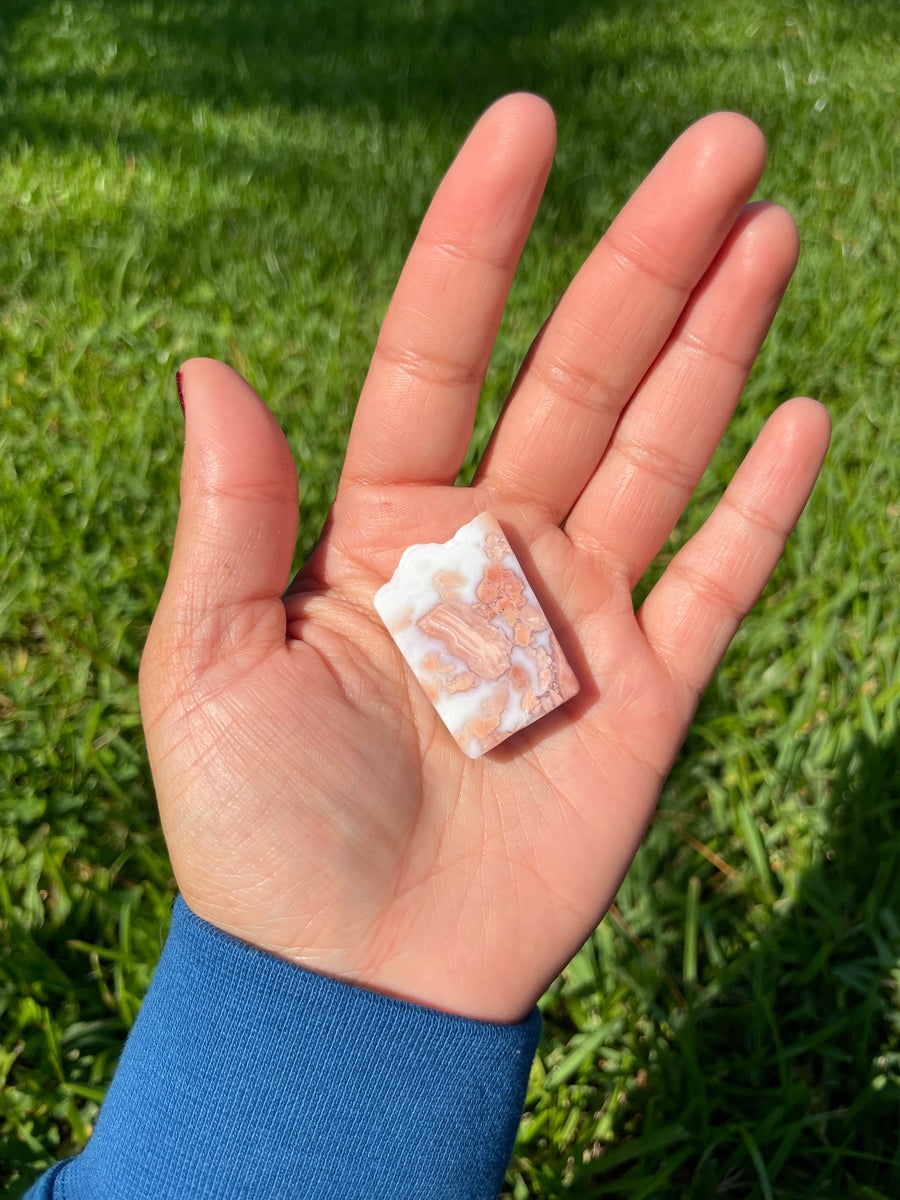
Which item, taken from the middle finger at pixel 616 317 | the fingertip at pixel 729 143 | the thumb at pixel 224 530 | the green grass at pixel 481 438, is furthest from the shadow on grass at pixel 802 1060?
the fingertip at pixel 729 143

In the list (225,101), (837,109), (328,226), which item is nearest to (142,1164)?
(328,226)

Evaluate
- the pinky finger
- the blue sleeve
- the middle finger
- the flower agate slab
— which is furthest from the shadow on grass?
the middle finger

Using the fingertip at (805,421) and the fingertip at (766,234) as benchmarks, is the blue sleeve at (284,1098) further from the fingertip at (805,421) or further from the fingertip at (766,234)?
the fingertip at (766,234)

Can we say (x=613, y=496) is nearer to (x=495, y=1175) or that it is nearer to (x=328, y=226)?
(x=495, y=1175)

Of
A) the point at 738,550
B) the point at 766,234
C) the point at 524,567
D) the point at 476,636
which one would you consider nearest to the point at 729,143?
the point at 766,234

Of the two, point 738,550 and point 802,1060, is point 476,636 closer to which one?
point 738,550

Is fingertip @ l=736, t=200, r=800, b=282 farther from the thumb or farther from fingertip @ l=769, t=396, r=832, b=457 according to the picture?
the thumb
